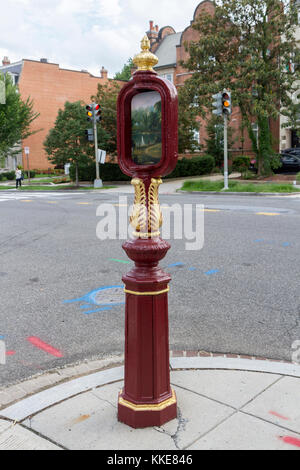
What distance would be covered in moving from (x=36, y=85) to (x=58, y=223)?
41.7 meters

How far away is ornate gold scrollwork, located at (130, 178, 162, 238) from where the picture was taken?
273 centimetres

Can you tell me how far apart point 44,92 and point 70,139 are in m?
24.3

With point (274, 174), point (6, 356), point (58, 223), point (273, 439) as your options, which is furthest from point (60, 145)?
point (273, 439)

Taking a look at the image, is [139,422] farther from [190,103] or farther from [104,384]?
[190,103]

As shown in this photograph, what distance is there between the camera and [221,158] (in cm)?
3716

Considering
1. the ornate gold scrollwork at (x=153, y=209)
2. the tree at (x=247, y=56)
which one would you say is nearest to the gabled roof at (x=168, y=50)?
the tree at (x=247, y=56)

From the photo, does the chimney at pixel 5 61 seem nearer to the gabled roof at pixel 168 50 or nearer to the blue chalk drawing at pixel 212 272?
the gabled roof at pixel 168 50

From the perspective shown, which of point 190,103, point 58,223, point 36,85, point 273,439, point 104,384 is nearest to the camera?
point 273,439

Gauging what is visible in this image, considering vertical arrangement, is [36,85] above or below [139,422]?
above

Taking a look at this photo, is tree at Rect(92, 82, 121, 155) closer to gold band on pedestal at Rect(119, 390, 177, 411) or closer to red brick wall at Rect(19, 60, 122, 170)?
red brick wall at Rect(19, 60, 122, 170)

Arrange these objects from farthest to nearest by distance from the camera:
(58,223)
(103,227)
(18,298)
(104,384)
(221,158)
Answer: (221,158) → (58,223) → (103,227) → (18,298) → (104,384)

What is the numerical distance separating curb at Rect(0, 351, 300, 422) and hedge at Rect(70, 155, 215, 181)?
26405 mm

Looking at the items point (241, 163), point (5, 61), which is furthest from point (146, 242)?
point (5, 61)

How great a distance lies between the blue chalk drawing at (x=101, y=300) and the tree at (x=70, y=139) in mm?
23480
